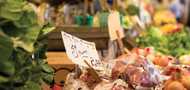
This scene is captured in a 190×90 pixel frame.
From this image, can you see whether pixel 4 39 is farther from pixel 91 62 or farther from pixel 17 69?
pixel 91 62

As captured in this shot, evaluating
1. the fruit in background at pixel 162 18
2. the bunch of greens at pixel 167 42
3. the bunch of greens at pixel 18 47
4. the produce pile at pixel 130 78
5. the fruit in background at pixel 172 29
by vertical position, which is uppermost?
the bunch of greens at pixel 18 47

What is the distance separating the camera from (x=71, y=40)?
169 centimetres

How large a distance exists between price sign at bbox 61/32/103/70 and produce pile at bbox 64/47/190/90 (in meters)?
0.04

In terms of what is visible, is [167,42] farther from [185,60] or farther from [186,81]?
[186,81]

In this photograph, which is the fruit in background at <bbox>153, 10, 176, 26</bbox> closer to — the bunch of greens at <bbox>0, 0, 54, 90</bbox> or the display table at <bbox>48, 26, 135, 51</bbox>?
the display table at <bbox>48, 26, 135, 51</bbox>

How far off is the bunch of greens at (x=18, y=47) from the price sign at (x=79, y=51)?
263mm

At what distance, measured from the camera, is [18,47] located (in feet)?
4.06

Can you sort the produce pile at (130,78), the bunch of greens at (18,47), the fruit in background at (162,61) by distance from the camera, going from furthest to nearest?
the fruit in background at (162,61) < the produce pile at (130,78) < the bunch of greens at (18,47)

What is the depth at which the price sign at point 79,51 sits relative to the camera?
1646 millimetres

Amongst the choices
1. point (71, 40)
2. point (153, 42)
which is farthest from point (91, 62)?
point (153, 42)

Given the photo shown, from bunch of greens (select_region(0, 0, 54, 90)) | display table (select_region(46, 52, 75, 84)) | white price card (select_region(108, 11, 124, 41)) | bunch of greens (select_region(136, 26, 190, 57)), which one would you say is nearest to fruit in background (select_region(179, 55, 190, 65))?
white price card (select_region(108, 11, 124, 41))

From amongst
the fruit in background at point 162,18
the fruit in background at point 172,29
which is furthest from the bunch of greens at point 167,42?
the fruit in background at point 162,18

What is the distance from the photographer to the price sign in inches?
64.8

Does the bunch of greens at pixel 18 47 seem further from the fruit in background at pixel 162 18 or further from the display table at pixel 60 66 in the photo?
the fruit in background at pixel 162 18
